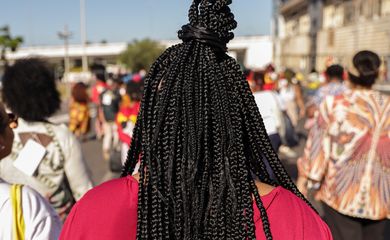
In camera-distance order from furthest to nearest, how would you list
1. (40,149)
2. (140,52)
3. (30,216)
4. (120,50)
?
(120,50) < (140,52) < (40,149) < (30,216)

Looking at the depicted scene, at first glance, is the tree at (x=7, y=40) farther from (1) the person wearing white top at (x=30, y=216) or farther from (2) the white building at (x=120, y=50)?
(1) the person wearing white top at (x=30, y=216)

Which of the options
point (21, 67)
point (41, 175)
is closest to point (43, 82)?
point (21, 67)

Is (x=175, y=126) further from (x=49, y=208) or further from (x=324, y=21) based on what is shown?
(x=324, y=21)

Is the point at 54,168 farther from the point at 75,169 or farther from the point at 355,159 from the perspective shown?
the point at 355,159

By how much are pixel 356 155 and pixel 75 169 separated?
150 centimetres

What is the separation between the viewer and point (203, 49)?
1.35 m

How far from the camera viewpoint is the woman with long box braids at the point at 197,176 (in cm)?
125

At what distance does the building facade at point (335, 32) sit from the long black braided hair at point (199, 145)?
2082 cm

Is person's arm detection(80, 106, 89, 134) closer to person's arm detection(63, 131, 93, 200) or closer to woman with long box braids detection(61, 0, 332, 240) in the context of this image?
person's arm detection(63, 131, 93, 200)

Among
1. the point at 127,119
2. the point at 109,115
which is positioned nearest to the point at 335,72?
the point at 127,119

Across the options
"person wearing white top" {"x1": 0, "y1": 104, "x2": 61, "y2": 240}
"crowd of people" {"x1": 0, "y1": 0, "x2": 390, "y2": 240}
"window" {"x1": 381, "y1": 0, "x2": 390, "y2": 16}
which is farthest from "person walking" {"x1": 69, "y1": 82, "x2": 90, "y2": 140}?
"window" {"x1": 381, "y1": 0, "x2": 390, "y2": 16}

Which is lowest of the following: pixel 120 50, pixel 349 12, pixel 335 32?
pixel 120 50

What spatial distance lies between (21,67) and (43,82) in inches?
5.8

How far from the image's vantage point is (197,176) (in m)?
1.29
